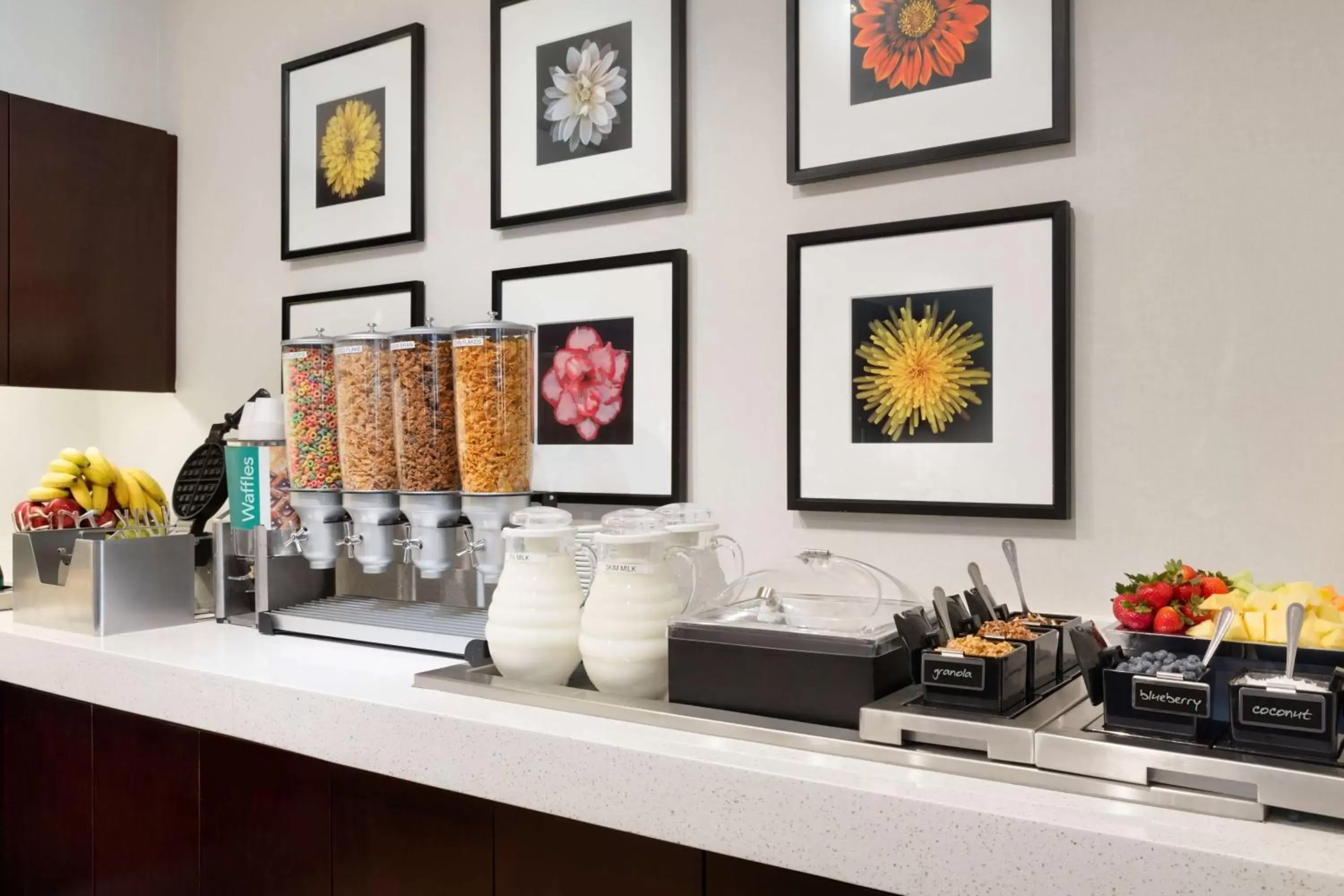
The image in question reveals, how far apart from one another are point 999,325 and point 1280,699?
0.75 meters

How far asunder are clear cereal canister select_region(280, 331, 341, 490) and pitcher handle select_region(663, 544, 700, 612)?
77 centimetres

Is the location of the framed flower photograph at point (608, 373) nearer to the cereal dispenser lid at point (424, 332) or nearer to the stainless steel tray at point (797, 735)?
the cereal dispenser lid at point (424, 332)

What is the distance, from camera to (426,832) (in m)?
1.49

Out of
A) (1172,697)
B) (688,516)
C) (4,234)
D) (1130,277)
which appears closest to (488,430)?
(688,516)

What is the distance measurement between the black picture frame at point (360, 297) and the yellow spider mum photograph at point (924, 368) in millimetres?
1016

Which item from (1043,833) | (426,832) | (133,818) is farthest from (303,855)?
(1043,833)

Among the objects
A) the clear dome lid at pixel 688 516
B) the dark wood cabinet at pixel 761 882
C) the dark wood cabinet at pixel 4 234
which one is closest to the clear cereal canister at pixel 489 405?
the clear dome lid at pixel 688 516

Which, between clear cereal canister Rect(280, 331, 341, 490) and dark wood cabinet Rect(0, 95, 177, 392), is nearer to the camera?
clear cereal canister Rect(280, 331, 341, 490)

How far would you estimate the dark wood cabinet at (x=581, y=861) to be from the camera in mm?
1250

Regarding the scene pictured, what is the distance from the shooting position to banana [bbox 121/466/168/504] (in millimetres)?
2424

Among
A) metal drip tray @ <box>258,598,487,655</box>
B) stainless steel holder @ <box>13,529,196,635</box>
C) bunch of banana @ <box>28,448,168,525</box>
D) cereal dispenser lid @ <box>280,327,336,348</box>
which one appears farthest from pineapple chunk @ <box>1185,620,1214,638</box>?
bunch of banana @ <box>28,448,168,525</box>

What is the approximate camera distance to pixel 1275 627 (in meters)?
1.16

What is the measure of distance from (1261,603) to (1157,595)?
0.35ft

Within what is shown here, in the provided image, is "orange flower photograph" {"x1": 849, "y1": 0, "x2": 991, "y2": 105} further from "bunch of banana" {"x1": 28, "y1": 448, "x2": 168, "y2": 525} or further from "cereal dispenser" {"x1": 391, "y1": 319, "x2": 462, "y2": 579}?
"bunch of banana" {"x1": 28, "y1": 448, "x2": 168, "y2": 525}
